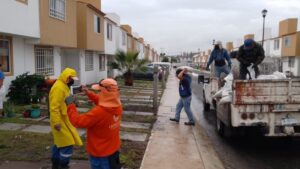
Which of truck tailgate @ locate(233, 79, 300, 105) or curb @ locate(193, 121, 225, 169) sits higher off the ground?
truck tailgate @ locate(233, 79, 300, 105)

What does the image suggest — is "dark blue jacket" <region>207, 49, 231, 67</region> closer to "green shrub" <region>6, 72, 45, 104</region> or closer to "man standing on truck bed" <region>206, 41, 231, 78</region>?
"man standing on truck bed" <region>206, 41, 231, 78</region>

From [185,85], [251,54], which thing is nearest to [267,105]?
[251,54]

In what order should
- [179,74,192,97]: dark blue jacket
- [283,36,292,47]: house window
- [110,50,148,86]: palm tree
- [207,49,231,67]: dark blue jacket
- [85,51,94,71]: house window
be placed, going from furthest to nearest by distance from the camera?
1. [283,36,292,47]: house window
2. [110,50,148,86]: palm tree
3. [85,51,94,71]: house window
4. [207,49,231,67]: dark blue jacket
5. [179,74,192,97]: dark blue jacket

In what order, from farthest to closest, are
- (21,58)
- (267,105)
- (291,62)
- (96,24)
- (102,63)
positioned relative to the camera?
(291,62) → (102,63) → (96,24) → (21,58) → (267,105)

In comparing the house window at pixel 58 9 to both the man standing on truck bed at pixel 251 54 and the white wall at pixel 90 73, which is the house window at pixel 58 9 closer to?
the white wall at pixel 90 73

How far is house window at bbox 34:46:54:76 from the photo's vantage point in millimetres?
14297

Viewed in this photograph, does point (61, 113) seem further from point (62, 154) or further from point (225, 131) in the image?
point (225, 131)

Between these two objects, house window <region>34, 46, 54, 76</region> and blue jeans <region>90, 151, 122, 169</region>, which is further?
house window <region>34, 46, 54, 76</region>

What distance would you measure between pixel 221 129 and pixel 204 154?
1.59m

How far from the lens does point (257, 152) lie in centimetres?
680

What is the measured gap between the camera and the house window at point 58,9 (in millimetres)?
14320

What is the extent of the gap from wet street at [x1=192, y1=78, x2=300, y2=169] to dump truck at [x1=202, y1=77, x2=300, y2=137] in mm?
480

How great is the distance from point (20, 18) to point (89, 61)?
434 inches

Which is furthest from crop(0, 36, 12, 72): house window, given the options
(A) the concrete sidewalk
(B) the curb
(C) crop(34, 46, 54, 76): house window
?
(B) the curb
